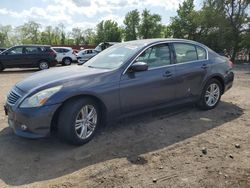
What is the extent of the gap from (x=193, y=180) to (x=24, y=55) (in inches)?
646

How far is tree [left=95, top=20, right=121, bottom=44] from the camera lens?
68.0m

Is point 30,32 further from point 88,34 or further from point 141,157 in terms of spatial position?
point 141,157

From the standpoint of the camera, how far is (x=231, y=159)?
14.3 feet

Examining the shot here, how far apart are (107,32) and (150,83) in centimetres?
6524

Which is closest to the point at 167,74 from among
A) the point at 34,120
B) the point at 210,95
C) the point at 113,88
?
the point at 113,88

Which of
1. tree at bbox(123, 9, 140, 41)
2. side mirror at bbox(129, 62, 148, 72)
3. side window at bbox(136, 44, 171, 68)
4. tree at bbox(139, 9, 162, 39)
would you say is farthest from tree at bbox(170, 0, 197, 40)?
side mirror at bbox(129, 62, 148, 72)

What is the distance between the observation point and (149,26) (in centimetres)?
6172

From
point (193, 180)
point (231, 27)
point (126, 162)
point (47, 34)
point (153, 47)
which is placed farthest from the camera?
point (47, 34)

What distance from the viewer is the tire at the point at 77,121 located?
457cm

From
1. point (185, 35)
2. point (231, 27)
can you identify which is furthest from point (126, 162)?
point (185, 35)

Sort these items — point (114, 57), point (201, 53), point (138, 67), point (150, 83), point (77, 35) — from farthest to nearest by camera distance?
1. point (77, 35)
2. point (201, 53)
3. point (114, 57)
4. point (150, 83)
5. point (138, 67)

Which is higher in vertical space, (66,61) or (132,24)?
(132,24)

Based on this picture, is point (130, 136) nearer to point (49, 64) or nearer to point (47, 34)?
point (49, 64)

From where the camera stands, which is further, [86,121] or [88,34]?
[88,34]
